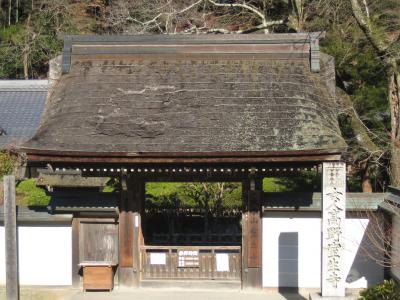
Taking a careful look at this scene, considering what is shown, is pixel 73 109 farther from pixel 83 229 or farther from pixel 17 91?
pixel 17 91

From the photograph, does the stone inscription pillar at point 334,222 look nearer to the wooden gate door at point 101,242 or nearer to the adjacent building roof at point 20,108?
the wooden gate door at point 101,242

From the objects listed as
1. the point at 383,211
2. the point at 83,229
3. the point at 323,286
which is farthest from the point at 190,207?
the point at 323,286

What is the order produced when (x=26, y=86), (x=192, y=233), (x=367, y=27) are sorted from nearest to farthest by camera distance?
(x=367, y=27) → (x=192, y=233) → (x=26, y=86)

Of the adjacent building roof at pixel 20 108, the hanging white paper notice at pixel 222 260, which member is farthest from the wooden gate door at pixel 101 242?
the adjacent building roof at pixel 20 108

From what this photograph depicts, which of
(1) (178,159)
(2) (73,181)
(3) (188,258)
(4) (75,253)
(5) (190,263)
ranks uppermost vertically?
(1) (178,159)

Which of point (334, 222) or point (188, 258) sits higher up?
point (334, 222)

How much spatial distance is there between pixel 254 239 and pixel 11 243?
4616 millimetres

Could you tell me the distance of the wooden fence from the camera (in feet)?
39.4

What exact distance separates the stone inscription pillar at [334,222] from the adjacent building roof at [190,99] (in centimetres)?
95

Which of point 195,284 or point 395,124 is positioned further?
point 395,124

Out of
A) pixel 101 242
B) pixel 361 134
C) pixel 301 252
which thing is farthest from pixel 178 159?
pixel 361 134

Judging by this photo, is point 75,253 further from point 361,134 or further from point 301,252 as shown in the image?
point 361,134

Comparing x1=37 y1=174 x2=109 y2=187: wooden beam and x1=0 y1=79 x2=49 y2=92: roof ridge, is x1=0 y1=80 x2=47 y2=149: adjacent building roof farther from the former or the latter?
x1=37 y1=174 x2=109 y2=187: wooden beam

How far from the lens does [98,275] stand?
468 inches
